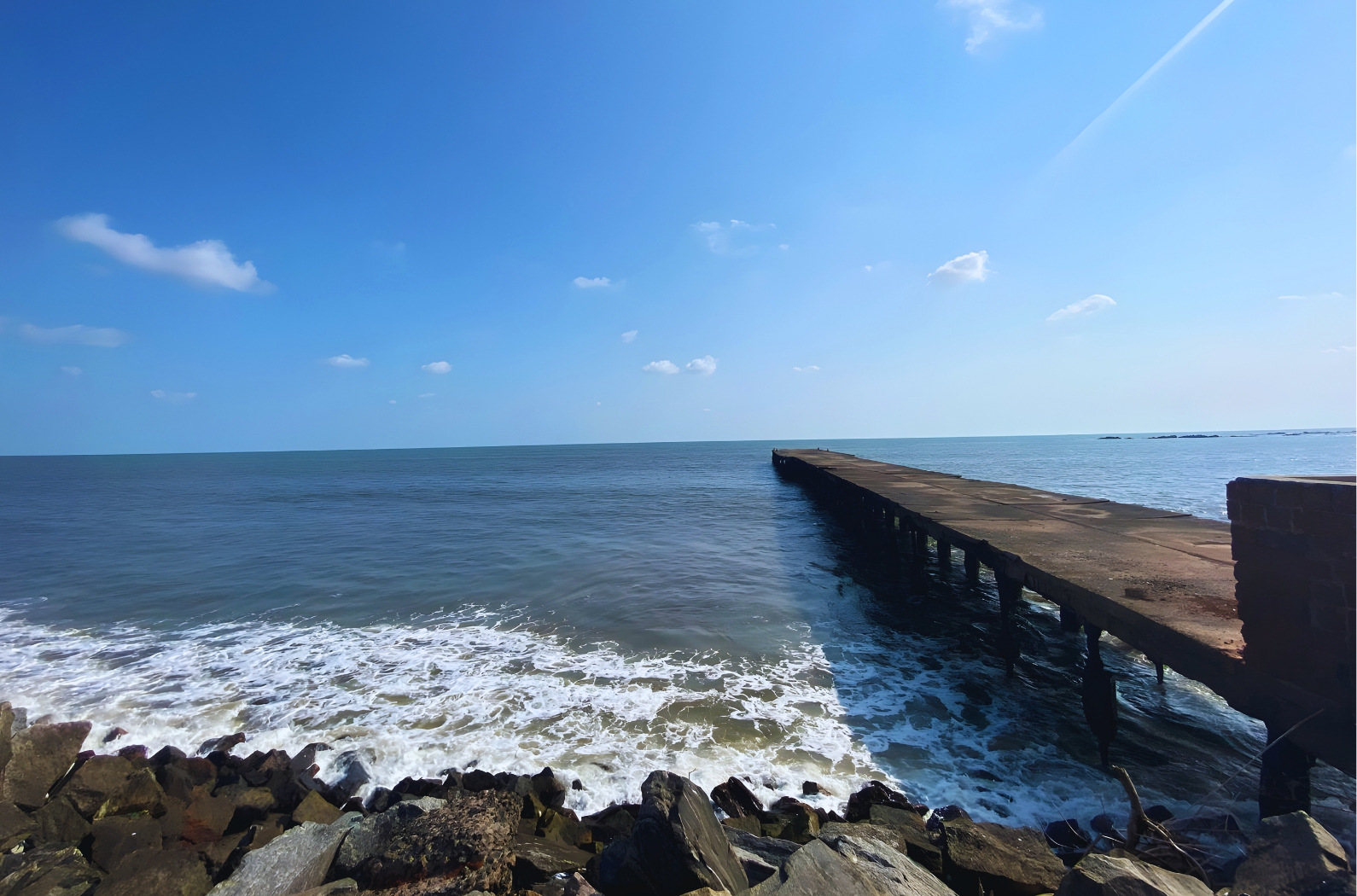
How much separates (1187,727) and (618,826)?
7584mm

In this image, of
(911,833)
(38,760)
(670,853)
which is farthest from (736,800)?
(38,760)

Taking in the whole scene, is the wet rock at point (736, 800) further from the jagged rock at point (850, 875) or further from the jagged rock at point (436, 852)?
the jagged rock at point (436, 852)

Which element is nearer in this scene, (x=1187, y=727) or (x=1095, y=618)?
(x=1095, y=618)

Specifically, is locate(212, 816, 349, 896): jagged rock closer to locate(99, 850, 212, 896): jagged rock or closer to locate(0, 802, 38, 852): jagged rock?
locate(99, 850, 212, 896): jagged rock

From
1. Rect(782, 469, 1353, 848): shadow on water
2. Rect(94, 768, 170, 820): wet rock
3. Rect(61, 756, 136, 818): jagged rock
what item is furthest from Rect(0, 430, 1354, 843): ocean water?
Rect(94, 768, 170, 820): wet rock

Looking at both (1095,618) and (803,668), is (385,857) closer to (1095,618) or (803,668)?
(803,668)

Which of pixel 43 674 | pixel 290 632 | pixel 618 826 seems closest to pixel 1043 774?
pixel 618 826

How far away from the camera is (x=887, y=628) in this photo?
38.0ft

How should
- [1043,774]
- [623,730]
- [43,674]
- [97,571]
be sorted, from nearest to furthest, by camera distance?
[1043,774]
[623,730]
[43,674]
[97,571]

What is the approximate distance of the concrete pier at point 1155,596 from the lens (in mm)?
4242

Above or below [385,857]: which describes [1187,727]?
below

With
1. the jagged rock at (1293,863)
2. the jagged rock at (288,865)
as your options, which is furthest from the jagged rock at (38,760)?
the jagged rock at (1293,863)

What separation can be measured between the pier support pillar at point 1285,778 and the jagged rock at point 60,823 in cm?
1055

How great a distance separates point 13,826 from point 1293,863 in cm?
999
